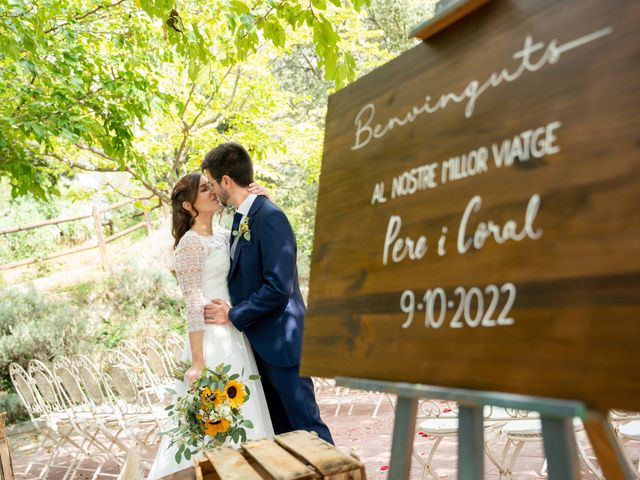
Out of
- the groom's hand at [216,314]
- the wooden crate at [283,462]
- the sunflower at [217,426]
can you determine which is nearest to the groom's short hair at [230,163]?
the groom's hand at [216,314]

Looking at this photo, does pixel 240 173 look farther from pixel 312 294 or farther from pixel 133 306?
pixel 133 306

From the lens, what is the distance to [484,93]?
1365 millimetres

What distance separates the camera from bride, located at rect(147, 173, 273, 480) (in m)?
3.45

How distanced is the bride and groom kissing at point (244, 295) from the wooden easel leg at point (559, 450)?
2.24 m

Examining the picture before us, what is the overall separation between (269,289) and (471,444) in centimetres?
208

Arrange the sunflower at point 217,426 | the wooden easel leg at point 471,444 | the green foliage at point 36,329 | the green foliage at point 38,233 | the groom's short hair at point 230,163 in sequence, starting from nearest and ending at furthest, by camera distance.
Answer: the wooden easel leg at point 471,444 < the sunflower at point 217,426 < the groom's short hair at point 230,163 < the green foliage at point 36,329 < the green foliage at point 38,233

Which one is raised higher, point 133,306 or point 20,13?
point 20,13

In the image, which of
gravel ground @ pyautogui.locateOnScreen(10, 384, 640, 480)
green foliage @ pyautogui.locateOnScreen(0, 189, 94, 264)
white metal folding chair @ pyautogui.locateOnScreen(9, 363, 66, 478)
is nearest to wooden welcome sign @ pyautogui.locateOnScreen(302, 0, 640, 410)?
gravel ground @ pyautogui.locateOnScreen(10, 384, 640, 480)

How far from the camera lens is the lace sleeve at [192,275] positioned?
3508mm

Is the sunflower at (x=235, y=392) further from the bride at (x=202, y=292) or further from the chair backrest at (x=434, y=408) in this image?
the chair backrest at (x=434, y=408)

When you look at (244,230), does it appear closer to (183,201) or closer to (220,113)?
(183,201)

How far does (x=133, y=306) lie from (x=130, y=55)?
6.58 m

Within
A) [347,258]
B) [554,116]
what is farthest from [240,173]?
[554,116]

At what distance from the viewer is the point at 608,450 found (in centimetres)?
156
